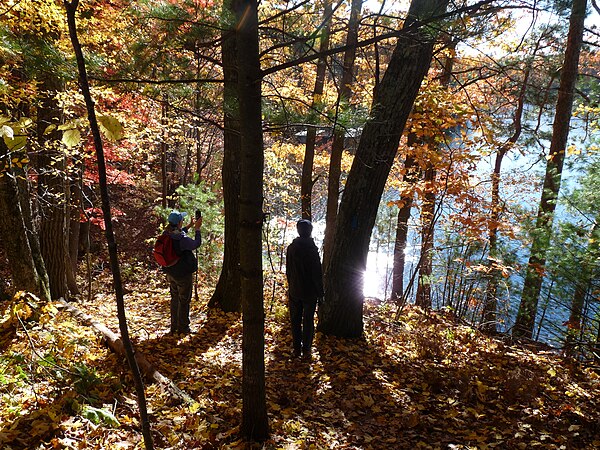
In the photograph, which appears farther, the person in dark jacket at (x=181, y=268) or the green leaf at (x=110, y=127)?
the person in dark jacket at (x=181, y=268)

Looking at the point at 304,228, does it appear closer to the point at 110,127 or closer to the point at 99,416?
the point at 99,416

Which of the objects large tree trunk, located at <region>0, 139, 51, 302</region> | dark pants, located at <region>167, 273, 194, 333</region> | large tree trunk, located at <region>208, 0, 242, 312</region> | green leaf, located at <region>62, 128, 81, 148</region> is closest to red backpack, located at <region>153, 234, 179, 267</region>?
dark pants, located at <region>167, 273, 194, 333</region>

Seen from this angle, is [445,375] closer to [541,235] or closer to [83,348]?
[541,235]

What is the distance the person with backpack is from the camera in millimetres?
5125

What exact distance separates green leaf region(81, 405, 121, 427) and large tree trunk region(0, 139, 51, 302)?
4276mm

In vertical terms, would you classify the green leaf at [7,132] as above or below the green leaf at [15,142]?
above

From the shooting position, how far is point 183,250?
17.1ft

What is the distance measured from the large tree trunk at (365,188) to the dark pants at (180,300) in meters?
2.05

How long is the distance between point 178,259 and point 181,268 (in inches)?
5.7

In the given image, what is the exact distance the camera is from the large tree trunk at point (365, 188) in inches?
203

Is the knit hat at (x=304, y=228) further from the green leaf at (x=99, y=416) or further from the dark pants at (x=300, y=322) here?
the green leaf at (x=99, y=416)

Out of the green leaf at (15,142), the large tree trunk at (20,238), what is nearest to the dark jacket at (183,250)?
the large tree trunk at (20,238)

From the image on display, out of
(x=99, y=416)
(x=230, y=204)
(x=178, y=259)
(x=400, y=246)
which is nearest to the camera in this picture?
(x=99, y=416)

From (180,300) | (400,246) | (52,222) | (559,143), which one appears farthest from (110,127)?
(400,246)
